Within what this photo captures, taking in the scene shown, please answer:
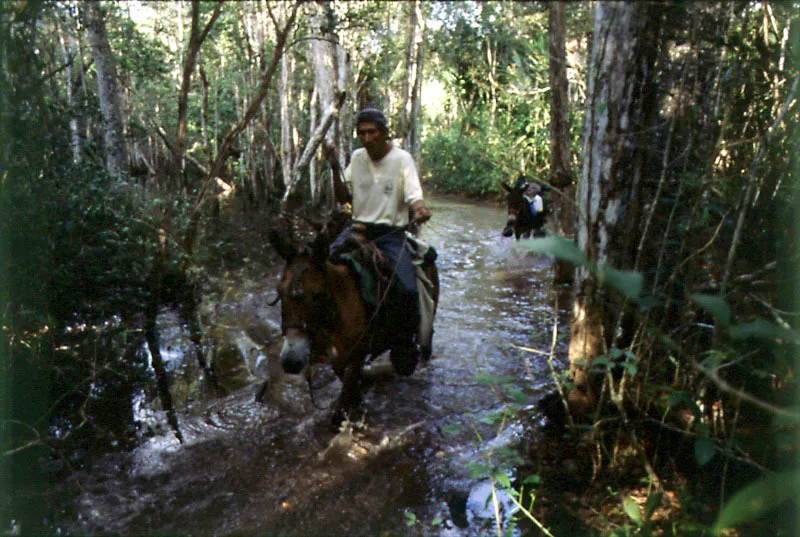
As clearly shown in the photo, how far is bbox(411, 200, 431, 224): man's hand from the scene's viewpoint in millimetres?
4777

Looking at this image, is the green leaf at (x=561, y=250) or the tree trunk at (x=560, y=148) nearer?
the green leaf at (x=561, y=250)

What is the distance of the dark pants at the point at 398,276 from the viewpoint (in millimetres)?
4988

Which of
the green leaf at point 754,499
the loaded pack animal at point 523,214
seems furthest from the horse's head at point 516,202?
the green leaf at point 754,499

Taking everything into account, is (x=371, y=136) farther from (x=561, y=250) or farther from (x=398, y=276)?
(x=561, y=250)

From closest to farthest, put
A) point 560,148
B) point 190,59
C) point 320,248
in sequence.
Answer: point 320,248, point 190,59, point 560,148

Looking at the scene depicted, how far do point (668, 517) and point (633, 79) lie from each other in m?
2.76

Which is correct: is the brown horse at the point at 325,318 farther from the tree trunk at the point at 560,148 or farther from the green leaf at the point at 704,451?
the tree trunk at the point at 560,148

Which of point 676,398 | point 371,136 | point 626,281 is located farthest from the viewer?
point 371,136

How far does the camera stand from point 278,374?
6516mm

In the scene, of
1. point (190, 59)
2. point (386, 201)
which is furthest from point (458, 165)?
point (386, 201)

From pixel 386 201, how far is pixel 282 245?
1260 mm

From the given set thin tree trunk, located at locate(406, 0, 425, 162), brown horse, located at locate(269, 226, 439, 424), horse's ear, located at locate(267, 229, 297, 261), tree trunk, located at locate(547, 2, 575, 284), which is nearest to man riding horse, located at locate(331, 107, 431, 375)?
brown horse, located at locate(269, 226, 439, 424)

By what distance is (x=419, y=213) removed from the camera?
15.8 ft

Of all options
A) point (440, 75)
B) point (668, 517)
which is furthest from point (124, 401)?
point (440, 75)
